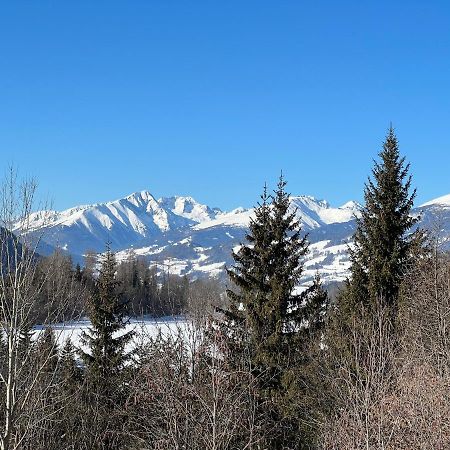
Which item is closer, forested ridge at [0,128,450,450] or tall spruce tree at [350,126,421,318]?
forested ridge at [0,128,450,450]

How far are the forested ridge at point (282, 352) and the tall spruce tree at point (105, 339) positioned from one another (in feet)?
0.23

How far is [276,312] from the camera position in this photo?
73.2 feet

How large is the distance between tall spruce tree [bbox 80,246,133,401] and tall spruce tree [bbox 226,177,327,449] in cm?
725

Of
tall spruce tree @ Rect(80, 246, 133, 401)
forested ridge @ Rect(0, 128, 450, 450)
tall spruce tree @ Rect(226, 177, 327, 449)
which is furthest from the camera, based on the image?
tall spruce tree @ Rect(80, 246, 133, 401)

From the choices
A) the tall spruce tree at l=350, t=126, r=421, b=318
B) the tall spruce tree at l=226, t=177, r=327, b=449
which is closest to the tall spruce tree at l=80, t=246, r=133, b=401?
the tall spruce tree at l=226, t=177, r=327, b=449

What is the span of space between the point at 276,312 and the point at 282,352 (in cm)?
164

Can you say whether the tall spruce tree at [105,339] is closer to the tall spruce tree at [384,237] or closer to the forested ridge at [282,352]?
the forested ridge at [282,352]

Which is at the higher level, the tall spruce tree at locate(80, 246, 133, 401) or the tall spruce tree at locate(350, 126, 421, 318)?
the tall spruce tree at locate(350, 126, 421, 318)

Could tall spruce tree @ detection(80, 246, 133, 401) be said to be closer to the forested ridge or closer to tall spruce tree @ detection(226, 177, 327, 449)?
the forested ridge

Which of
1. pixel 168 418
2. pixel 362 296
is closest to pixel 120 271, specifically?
pixel 362 296

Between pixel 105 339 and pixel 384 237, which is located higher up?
pixel 384 237

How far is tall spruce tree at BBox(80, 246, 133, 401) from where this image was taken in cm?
2695

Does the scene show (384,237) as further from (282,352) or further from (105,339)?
(105,339)

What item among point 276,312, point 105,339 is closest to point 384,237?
point 276,312
